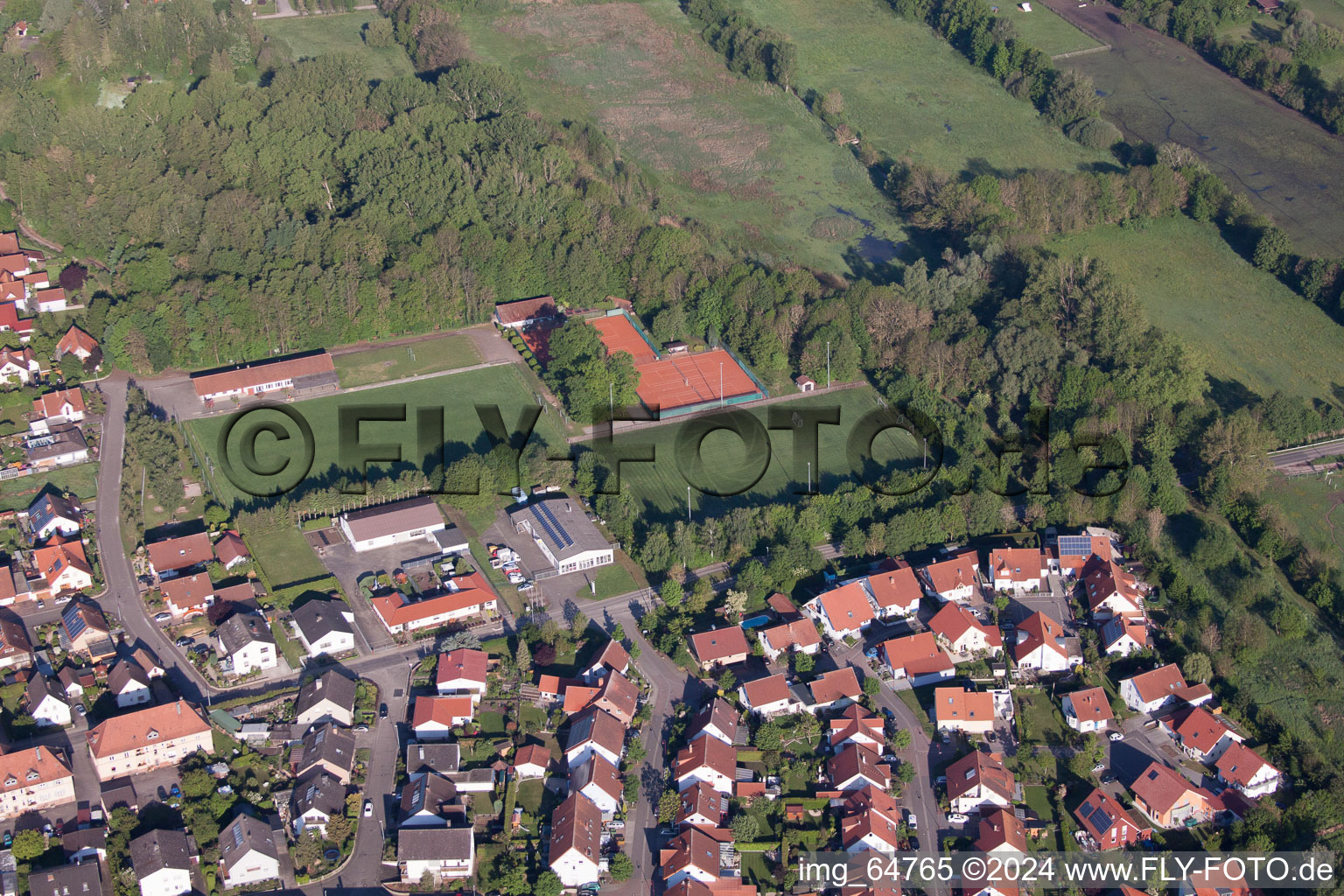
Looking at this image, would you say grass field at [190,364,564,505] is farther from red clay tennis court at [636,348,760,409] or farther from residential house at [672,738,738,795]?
residential house at [672,738,738,795]

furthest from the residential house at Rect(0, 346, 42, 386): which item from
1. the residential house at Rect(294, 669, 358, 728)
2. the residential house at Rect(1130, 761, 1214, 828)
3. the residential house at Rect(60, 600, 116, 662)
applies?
the residential house at Rect(1130, 761, 1214, 828)

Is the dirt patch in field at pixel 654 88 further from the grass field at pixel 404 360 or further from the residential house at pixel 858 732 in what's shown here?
the residential house at pixel 858 732

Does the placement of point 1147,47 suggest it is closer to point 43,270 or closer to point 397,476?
point 397,476

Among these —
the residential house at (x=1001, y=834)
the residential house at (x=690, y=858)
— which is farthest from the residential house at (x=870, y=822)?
the residential house at (x=690, y=858)

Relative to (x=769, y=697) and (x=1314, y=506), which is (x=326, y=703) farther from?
(x=1314, y=506)

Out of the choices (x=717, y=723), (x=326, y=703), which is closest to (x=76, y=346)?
(x=326, y=703)

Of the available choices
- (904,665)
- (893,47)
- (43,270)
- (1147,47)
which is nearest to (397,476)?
(904,665)
